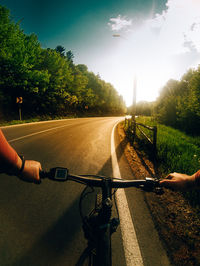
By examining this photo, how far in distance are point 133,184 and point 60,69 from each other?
95.7 feet

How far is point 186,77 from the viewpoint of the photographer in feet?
112

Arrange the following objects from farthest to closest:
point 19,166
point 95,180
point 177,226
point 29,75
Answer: point 29,75, point 177,226, point 95,180, point 19,166

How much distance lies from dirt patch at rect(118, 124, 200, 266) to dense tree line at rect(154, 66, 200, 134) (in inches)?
473

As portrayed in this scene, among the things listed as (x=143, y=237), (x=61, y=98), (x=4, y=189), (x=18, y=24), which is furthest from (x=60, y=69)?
(x=143, y=237)

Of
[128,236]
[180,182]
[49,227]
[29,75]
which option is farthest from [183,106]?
[29,75]

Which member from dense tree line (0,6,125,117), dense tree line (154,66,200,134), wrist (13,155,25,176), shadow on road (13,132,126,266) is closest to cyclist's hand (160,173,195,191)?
wrist (13,155,25,176)

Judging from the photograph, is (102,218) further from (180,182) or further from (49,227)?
(49,227)

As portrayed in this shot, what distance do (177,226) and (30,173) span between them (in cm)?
245

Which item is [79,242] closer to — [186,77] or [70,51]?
[186,77]

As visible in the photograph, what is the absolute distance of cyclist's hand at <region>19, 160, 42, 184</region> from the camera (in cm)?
102

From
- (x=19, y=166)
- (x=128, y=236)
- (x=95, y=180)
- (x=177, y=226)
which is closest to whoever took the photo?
(x=19, y=166)

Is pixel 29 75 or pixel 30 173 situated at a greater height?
pixel 29 75

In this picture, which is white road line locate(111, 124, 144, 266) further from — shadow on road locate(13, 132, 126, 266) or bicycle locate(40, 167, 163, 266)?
bicycle locate(40, 167, 163, 266)

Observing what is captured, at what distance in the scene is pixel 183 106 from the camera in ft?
57.8
